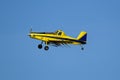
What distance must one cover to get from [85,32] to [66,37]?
6042mm

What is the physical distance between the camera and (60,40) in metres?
104

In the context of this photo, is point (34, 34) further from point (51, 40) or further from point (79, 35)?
point (79, 35)

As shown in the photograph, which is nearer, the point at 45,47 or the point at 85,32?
the point at 45,47

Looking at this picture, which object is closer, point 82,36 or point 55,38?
point 55,38

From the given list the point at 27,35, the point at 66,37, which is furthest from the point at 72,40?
the point at 27,35

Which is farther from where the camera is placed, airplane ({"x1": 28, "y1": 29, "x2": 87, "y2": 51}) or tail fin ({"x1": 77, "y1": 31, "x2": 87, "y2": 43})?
tail fin ({"x1": 77, "y1": 31, "x2": 87, "y2": 43})

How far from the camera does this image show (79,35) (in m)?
109

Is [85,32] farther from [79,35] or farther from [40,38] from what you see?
[40,38]

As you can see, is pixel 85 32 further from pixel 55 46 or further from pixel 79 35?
pixel 55 46

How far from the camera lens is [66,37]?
105 metres

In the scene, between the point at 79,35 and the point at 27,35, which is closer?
the point at 27,35

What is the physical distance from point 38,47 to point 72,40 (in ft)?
23.8

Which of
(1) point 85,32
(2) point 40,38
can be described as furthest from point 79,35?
(2) point 40,38

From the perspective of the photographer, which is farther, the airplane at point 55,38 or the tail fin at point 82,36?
the tail fin at point 82,36
